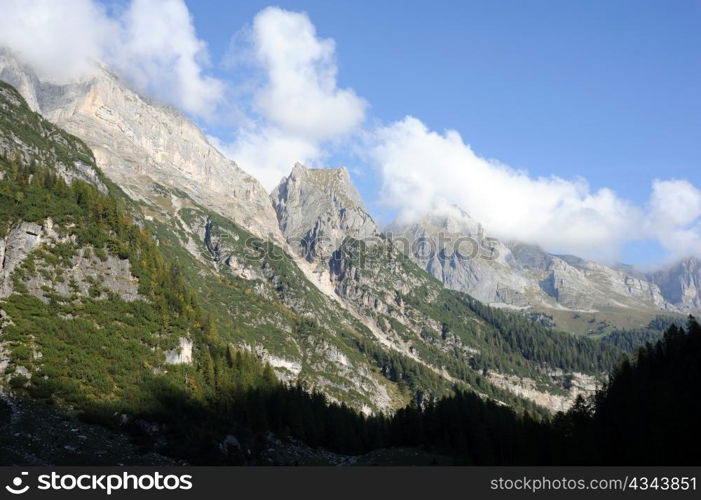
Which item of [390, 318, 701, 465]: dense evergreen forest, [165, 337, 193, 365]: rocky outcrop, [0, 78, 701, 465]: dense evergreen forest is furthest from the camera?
[165, 337, 193, 365]: rocky outcrop

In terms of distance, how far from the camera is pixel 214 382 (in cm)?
11300

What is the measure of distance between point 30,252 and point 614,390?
110 meters

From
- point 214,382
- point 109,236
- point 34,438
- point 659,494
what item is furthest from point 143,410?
point 659,494

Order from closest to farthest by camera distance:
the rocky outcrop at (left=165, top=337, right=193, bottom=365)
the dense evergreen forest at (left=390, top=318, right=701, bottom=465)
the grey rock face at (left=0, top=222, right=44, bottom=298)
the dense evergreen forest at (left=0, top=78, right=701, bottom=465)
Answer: the dense evergreen forest at (left=390, top=318, right=701, bottom=465), the dense evergreen forest at (left=0, top=78, right=701, bottom=465), the grey rock face at (left=0, top=222, right=44, bottom=298), the rocky outcrop at (left=165, top=337, right=193, bottom=365)

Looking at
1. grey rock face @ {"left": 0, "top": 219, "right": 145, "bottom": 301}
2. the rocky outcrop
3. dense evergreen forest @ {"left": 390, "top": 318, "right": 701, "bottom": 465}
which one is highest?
grey rock face @ {"left": 0, "top": 219, "right": 145, "bottom": 301}

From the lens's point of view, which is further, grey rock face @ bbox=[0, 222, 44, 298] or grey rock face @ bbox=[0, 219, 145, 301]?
grey rock face @ bbox=[0, 219, 145, 301]

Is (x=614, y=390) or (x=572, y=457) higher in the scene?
(x=614, y=390)

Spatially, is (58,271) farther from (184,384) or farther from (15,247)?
(184,384)

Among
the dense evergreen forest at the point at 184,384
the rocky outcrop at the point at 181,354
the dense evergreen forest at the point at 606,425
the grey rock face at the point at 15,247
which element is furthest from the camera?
the rocky outcrop at the point at 181,354

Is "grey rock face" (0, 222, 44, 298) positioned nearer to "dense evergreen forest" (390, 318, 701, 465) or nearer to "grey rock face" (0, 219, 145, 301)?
"grey rock face" (0, 219, 145, 301)

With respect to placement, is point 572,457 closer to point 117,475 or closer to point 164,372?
point 117,475

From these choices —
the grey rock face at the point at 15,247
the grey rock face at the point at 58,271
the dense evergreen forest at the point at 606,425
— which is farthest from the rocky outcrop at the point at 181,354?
the dense evergreen forest at the point at 606,425

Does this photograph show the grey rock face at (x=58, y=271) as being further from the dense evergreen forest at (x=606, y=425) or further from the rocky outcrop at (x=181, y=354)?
the dense evergreen forest at (x=606, y=425)

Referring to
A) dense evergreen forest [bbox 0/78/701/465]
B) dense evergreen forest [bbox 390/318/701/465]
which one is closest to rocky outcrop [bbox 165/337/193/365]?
dense evergreen forest [bbox 0/78/701/465]
